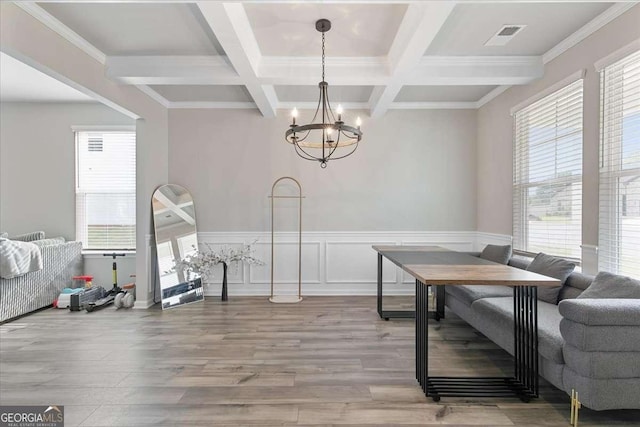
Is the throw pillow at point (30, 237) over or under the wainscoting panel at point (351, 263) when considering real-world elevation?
Answer: over

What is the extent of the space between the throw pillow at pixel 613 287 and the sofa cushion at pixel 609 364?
444 millimetres

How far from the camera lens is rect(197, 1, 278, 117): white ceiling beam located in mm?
2350

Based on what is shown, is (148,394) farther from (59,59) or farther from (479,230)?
(479,230)

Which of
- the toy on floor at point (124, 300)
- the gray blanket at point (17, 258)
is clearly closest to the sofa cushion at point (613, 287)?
the toy on floor at point (124, 300)

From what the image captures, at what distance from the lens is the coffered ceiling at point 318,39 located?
2.54 meters


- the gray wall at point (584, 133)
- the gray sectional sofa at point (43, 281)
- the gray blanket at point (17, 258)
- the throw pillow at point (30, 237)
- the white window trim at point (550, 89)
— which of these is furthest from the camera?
the throw pillow at point (30, 237)

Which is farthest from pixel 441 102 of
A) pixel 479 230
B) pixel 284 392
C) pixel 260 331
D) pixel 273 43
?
pixel 284 392

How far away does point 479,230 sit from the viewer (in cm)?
485

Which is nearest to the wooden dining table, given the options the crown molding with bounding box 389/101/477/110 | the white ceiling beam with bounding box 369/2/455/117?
the white ceiling beam with bounding box 369/2/455/117

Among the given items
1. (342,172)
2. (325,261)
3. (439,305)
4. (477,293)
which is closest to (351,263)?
(325,261)

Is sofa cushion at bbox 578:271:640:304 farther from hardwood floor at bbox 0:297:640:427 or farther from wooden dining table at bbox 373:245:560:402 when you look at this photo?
hardwood floor at bbox 0:297:640:427

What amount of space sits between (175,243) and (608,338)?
445 cm

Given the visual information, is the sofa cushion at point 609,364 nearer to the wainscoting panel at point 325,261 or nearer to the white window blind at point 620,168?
the white window blind at point 620,168

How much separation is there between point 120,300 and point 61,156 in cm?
240
